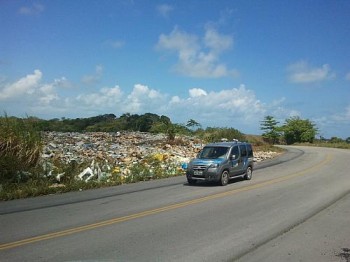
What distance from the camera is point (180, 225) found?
34.6ft

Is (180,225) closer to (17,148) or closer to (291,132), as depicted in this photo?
(17,148)

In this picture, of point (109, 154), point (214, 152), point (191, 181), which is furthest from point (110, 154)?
point (191, 181)

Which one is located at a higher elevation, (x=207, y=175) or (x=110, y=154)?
(x=110, y=154)

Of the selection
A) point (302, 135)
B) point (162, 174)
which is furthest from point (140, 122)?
point (162, 174)

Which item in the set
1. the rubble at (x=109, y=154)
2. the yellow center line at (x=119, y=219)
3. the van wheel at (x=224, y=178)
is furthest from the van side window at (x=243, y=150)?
the rubble at (x=109, y=154)

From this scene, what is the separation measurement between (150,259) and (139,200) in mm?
7490

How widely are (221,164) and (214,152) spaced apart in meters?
1.33

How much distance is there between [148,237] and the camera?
928 centimetres

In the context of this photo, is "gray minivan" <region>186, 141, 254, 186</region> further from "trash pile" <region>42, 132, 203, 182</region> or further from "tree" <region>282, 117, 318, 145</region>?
"tree" <region>282, 117, 318, 145</region>

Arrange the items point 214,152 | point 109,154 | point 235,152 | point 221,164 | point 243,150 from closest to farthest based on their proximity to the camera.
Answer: point 221,164 < point 214,152 < point 235,152 < point 243,150 < point 109,154

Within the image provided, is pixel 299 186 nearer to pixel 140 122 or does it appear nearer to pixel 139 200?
pixel 139 200

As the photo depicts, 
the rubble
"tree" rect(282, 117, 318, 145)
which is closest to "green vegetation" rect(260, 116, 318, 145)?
"tree" rect(282, 117, 318, 145)

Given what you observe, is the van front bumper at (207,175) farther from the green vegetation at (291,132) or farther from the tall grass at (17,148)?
the green vegetation at (291,132)

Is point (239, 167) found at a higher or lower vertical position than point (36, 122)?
lower
